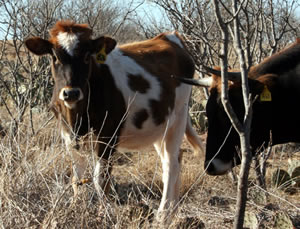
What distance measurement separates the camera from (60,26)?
471 centimetres

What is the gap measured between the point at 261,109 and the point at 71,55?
1805mm

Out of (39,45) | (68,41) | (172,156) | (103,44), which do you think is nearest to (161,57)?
(103,44)

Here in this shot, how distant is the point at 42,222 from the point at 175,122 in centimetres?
288

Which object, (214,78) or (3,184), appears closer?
(3,184)

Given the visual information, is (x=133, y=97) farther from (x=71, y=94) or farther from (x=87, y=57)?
(x=71, y=94)

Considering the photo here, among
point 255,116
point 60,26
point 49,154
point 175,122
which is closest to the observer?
point 49,154

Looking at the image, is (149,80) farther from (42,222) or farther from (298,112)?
(42,222)

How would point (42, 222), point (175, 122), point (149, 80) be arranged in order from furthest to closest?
point (175, 122) → point (149, 80) → point (42, 222)

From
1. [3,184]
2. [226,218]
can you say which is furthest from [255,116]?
[3,184]

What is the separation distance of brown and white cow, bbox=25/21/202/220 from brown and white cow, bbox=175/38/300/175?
0.44 metres

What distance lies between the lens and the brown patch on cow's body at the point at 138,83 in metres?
5.00

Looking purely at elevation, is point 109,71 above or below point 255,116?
above

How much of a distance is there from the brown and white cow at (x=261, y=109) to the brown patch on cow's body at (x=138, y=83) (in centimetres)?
116

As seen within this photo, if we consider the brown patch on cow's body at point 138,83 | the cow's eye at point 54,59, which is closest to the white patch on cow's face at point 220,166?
the brown patch on cow's body at point 138,83
